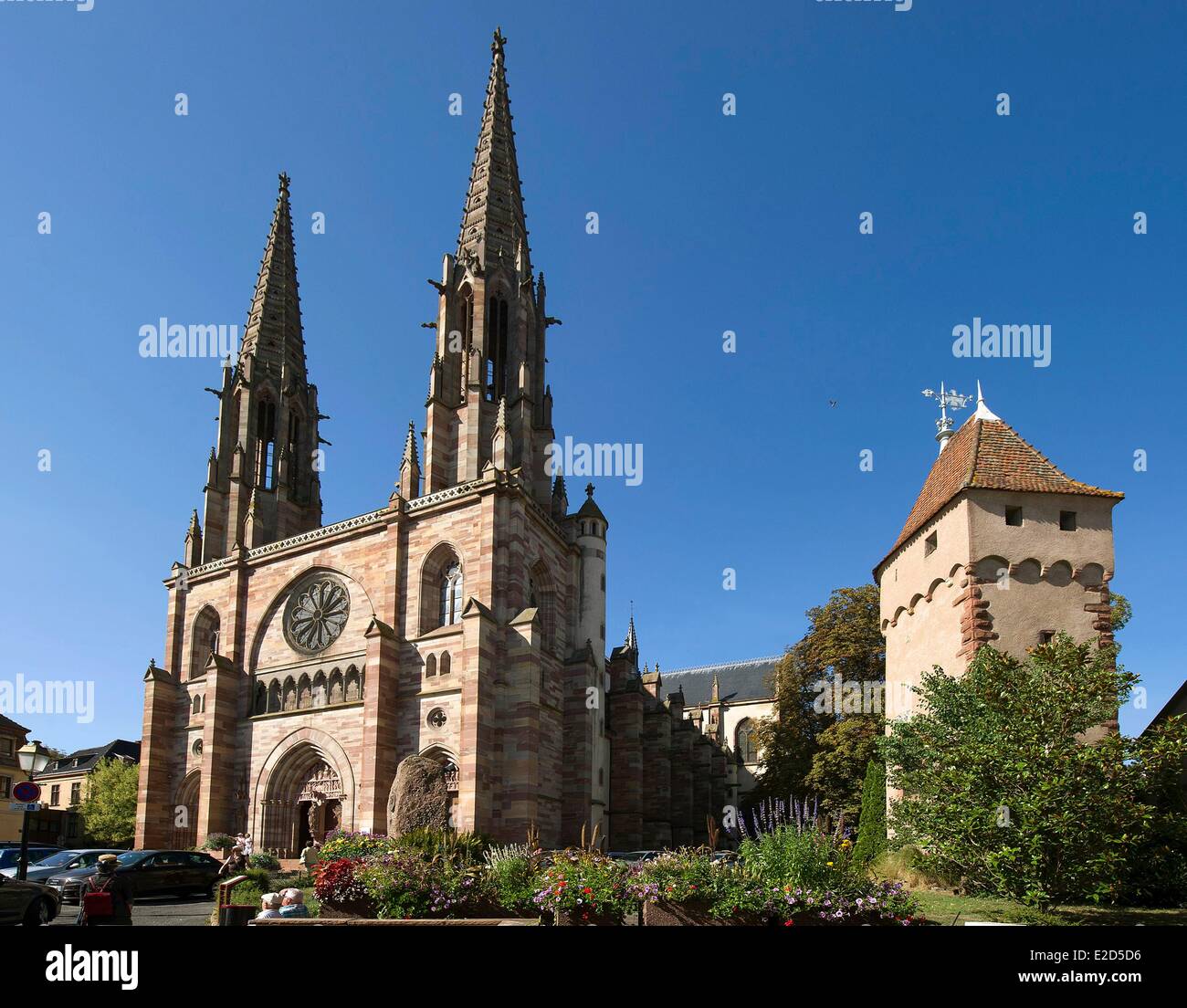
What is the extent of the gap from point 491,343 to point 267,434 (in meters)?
13.1

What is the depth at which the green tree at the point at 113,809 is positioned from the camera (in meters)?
48.0

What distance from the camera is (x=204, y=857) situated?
22672 millimetres

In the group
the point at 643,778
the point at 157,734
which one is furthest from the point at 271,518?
the point at 643,778

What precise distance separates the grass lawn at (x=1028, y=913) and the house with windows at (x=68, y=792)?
56.5 m

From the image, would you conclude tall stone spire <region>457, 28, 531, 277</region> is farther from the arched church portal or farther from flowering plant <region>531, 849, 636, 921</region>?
flowering plant <region>531, 849, 636, 921</region>

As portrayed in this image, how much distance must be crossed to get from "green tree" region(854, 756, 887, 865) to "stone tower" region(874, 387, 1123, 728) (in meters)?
3.42

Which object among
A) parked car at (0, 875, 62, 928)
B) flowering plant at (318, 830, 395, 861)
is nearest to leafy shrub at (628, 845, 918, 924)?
flowering plant at (318, 830, 395, 861)

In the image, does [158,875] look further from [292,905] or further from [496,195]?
[496,195]

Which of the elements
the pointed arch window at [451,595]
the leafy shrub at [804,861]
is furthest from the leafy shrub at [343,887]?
the pointed arch window at [451,595]

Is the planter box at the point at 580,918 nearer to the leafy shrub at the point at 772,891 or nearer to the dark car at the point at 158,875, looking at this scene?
the leafy shrub at the point at 772,891

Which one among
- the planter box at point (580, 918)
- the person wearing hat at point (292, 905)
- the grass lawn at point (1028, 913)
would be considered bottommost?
the grass lawn at point (1028, 913)
